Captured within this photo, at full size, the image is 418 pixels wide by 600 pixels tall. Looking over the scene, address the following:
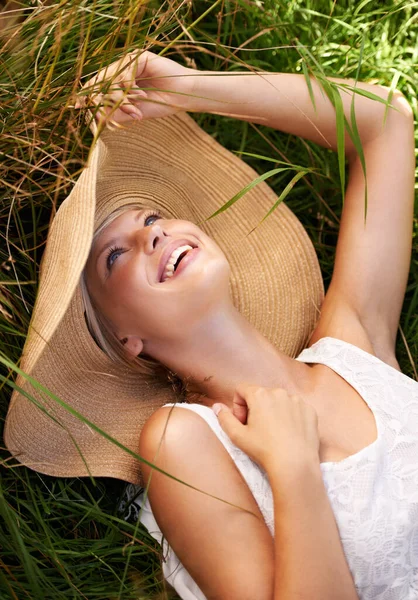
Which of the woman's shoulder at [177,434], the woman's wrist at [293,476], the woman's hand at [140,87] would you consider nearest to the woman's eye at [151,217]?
the woman's hand at [140,87]

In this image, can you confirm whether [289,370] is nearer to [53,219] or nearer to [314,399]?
[314,399]

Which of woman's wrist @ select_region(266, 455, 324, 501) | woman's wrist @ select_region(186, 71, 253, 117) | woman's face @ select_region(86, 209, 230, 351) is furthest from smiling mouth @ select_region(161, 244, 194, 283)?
woman's wrist @ select_region(266, 455, 324, 501)

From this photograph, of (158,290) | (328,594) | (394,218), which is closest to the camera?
(328,594)

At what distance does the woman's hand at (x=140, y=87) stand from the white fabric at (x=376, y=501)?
42.8 inches

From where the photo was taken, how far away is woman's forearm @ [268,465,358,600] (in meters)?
2.04

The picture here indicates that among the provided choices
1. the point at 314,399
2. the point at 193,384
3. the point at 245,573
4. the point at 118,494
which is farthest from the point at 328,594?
the point at 118,494

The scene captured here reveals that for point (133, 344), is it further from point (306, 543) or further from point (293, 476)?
point (306, 543)

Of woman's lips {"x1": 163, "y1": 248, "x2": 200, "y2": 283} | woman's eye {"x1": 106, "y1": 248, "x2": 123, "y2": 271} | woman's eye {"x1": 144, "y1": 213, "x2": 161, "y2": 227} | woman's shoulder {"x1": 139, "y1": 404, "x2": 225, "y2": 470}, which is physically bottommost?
woman's shoulder {"x1": 139, "y1": 404, "x2": 225, "y2": 470}

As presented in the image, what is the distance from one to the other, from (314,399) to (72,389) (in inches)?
35.0

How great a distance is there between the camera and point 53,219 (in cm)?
238

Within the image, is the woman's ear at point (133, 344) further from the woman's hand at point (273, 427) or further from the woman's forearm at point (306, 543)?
the woman's forearm at point (306, 543)

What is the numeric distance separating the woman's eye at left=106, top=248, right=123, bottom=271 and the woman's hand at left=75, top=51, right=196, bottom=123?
0.46m

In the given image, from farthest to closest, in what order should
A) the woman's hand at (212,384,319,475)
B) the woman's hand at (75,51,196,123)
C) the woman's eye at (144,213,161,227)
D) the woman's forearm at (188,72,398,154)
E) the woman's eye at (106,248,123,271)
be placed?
the woman's forearm at (188,72,398,154) < the woman's eye at (144,213,161,227) < the woman's eye at (106,248,123,271) < the woman's hand at (75,51,196,123) < the woman's hand at (212,384,319,475)

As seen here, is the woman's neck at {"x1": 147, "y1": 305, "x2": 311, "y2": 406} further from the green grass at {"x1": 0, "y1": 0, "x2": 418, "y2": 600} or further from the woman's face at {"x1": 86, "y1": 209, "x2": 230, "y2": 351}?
the green grass at {"x1": 0, "y1": 0, "x2": 418, "y2": 600}
